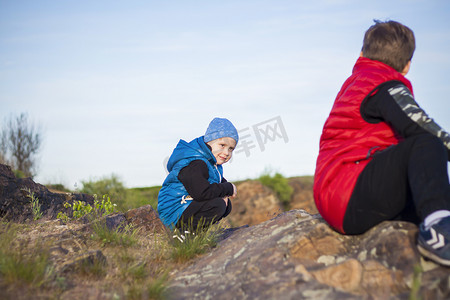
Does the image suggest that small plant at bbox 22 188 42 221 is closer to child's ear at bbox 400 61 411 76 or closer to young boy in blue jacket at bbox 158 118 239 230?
young boy in blue jacket at bbox 158 118 239 230

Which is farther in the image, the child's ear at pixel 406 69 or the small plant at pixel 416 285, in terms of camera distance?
the child's ear at pixel 406 69

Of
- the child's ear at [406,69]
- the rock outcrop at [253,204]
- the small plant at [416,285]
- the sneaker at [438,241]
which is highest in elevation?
the child's ear at [406,69]

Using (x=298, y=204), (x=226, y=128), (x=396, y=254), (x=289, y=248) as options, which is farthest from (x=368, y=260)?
(x=298, y=204)

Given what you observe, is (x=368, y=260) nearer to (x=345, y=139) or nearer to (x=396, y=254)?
(x=396, y=254)

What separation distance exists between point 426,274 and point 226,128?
276 cm

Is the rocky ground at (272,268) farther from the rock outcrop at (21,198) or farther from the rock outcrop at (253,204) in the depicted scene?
the rock outcrop at (253,204)

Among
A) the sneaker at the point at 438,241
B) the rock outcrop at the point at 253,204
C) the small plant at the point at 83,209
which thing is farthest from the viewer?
the rock outcrop at the point at 253,204

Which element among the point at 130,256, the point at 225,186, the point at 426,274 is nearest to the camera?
the point at 426,274

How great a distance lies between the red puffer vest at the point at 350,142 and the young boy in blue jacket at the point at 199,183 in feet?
5.34

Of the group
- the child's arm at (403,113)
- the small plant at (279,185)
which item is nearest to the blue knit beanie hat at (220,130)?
the child's arm at (403,113)

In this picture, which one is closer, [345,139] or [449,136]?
[449,136]

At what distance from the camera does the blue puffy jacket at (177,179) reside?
15.4 ft

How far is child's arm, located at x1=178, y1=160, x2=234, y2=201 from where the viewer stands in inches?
180

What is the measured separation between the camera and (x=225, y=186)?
186 inches
